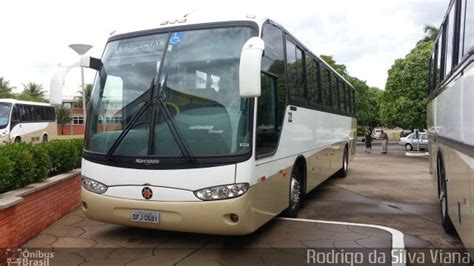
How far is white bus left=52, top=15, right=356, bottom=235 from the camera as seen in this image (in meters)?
5.11

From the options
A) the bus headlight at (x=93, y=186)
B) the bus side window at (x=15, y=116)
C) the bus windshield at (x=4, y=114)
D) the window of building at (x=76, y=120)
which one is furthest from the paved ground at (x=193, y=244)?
the window of building at (x=76, y=120)

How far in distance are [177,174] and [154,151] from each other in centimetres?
43

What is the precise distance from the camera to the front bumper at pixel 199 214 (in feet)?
16.6

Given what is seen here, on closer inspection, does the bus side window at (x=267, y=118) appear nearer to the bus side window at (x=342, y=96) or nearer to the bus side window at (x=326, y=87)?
the bus side window at (x=326, y=87)

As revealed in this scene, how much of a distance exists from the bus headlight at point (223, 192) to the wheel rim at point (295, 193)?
239 centimetres

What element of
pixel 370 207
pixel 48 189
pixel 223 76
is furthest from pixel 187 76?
pixel 370 207

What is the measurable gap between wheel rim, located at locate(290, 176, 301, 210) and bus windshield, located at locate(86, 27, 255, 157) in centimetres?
243

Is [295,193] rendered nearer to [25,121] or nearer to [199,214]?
[199,214]

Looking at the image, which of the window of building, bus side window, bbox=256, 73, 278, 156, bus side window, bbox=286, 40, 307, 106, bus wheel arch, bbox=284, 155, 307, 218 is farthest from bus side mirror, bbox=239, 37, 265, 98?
the window of building

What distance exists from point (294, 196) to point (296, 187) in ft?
0.64

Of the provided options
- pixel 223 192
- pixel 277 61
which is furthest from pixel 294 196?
pixel 223 192

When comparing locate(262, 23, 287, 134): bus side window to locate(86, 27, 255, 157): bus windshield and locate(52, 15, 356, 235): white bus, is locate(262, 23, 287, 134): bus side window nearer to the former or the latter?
locate(52, 15, 356, 235): white bus

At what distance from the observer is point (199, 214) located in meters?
5.10

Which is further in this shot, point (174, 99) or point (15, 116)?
point (15, 116)
